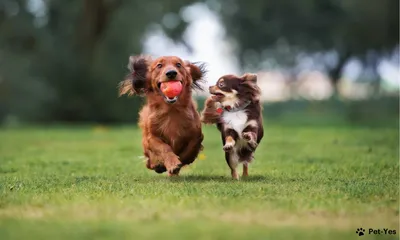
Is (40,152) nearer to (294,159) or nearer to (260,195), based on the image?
(294,159)

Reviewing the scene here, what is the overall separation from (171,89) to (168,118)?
35cm

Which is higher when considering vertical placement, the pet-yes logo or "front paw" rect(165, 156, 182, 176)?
"front paw" rect(165, 156, 182, 176)

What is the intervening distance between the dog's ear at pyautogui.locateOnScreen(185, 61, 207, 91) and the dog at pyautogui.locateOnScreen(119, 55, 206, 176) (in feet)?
0.13

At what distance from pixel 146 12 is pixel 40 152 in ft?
44.0

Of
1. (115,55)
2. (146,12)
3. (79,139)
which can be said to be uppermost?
(146,12)

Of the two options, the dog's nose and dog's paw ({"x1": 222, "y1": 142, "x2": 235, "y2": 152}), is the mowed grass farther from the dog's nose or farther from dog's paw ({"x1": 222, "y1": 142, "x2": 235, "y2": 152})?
the dog's nose

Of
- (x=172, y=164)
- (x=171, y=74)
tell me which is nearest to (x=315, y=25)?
(x=171, y=74)

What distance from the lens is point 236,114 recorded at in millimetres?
6633

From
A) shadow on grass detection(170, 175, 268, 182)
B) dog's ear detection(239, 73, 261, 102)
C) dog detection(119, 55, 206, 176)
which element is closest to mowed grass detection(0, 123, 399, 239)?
shadow on grass detection(170, 175, 268, 182)

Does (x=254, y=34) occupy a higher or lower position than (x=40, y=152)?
higher

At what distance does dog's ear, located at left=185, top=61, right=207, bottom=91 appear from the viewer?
23.3ft

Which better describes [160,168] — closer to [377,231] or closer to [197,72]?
[197,72]

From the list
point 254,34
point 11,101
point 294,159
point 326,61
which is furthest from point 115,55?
point 326,61

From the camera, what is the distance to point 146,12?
24.2m
